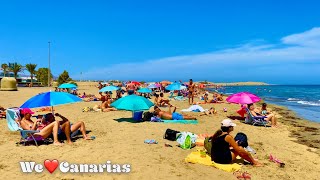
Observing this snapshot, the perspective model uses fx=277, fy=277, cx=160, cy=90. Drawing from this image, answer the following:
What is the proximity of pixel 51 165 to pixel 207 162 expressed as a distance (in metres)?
3.21

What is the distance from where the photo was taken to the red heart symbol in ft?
17.8

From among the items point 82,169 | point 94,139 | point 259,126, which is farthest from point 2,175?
point 259,126

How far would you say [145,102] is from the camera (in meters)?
10.6

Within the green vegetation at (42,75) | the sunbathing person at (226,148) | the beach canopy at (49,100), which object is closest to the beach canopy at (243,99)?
the sunbathing person at (226,148)

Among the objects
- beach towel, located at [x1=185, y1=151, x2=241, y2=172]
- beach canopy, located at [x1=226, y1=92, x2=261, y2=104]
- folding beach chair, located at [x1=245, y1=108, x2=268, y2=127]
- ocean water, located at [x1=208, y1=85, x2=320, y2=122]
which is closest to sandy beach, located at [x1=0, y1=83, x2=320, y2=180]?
beach towel, located at [x1=185, y1=151, x2=241, y2=172]

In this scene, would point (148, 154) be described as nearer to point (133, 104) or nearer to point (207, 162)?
point (207, 162)

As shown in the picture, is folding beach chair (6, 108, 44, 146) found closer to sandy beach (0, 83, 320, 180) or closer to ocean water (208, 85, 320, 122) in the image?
sandy beach (0, 83, 320, 180)

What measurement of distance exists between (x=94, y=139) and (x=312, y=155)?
5.99 m

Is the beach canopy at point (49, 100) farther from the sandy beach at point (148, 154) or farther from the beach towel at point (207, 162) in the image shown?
the beach towel at point (207, 162)

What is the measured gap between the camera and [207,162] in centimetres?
591

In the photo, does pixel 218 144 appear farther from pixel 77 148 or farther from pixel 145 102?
pixel 145 102

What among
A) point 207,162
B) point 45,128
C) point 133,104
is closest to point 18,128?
point 45,128

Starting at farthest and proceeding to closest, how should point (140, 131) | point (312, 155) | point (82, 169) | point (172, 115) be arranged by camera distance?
point (172, 115) → point (140, 131) → point (312, 155) → point (82, 169)

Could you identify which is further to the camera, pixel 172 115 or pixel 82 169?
pixel 172 115
